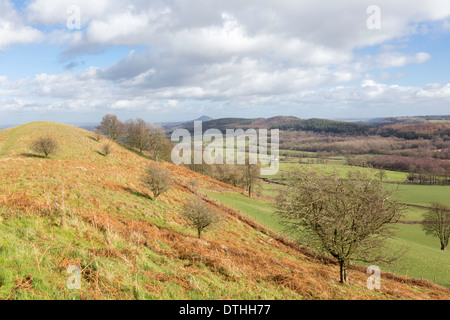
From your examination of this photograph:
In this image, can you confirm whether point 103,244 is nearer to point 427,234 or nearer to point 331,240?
point 331,240

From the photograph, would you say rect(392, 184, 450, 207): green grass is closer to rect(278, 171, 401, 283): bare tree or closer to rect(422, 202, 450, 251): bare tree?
rect(422, 202, 450, 251): bare tree

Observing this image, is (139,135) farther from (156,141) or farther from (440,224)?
(440,224)

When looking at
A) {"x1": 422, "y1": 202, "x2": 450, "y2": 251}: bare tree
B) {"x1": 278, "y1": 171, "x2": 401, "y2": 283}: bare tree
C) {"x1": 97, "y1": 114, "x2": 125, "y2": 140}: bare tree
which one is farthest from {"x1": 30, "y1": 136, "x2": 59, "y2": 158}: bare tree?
{"x1": 422, "y1": 202, "x2": 450, "y2": 251}: bare tree

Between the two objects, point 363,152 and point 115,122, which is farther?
point 363,152

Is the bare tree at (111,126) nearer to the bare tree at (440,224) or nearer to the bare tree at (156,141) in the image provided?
the bare tree at (156,141)

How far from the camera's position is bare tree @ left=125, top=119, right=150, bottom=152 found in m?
72.8

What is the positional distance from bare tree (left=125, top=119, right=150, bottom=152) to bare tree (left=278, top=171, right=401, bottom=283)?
65.8 metres

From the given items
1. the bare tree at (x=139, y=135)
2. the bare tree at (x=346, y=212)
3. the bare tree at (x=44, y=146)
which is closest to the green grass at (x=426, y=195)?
the bare tree at (x=346, y=212)

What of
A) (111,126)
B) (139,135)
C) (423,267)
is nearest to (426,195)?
(423,267)

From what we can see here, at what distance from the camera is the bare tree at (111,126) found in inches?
3258

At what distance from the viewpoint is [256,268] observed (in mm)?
10391

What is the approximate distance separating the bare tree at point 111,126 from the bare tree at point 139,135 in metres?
8.42
